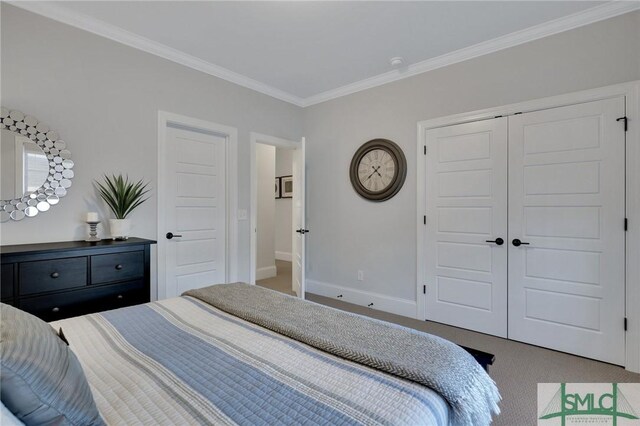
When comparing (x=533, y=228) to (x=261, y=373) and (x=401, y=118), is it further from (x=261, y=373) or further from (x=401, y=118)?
(x=261, y=373)

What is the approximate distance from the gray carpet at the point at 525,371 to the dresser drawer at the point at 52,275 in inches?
108

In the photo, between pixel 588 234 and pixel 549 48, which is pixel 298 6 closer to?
pixel 549 48

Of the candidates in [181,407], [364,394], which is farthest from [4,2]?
[364,394]

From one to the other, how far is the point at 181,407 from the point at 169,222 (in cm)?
259

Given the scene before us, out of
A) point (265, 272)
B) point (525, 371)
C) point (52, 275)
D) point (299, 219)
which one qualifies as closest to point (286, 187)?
point (265, 272)

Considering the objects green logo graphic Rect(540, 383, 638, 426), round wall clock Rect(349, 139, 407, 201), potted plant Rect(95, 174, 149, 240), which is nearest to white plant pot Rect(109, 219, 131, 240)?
potted plant Rect(95, 174, 149, 240)

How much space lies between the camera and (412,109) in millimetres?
3443

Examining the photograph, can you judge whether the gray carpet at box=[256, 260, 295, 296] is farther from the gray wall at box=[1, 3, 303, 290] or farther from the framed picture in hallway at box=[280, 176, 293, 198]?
the gray wall at box=[1, 3, 303, 290]

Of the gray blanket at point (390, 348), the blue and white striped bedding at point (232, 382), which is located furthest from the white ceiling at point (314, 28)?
the blue and white striped bedding at point (232, 382)

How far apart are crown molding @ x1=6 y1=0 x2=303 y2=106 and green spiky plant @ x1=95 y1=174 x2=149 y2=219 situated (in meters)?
1.20

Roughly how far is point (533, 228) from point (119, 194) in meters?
3.52

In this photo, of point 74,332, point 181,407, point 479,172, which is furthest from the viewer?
point 479,172

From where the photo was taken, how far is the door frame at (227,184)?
304 centimetres

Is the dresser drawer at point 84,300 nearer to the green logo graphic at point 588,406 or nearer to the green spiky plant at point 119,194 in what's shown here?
the green spiky plant at point 119,194
